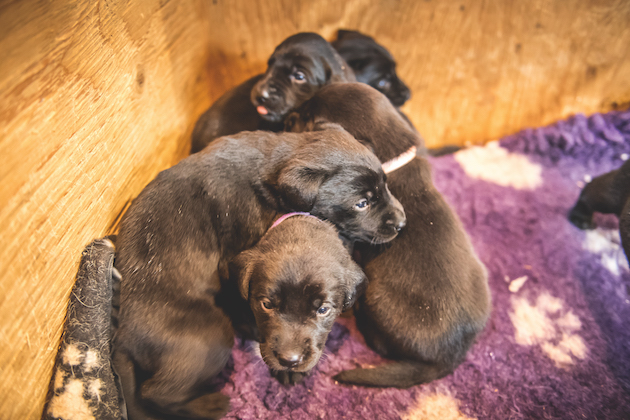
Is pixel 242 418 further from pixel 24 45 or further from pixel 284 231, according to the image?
pixel 24 45

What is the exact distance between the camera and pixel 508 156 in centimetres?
274

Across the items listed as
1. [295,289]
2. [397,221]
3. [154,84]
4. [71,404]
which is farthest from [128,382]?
[154,84]

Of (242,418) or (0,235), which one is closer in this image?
(0,235)

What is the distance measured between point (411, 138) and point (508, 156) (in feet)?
4.09

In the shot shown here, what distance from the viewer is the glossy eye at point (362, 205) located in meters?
1.67

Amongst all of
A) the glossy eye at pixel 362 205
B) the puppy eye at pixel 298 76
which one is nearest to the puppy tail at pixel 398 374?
the glossy eye at pixel 362 205

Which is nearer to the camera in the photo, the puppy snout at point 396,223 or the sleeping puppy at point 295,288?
the sleeping puppy at point 295,288

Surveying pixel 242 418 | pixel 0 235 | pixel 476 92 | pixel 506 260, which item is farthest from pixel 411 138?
pixel 0 235

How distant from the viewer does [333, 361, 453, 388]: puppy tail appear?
158 centimetres

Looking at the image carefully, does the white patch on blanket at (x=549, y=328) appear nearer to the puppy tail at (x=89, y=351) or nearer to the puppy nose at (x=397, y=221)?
the puppy nose at (x=397, y=221)

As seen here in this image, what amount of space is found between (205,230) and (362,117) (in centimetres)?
87

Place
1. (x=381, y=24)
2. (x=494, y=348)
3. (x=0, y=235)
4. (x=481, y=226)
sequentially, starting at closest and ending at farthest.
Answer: (x=0, y=235) → (x=494, y=348) → (x=481, y=226) → (x=381, y=24)

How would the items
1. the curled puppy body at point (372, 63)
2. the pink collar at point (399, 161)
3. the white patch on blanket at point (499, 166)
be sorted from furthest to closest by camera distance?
the white patch on blanket at point (499, 166) < the curled puppy body at point (372, 63) < the pink collar at point (399, 161)

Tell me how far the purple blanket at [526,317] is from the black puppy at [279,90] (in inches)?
40.6
